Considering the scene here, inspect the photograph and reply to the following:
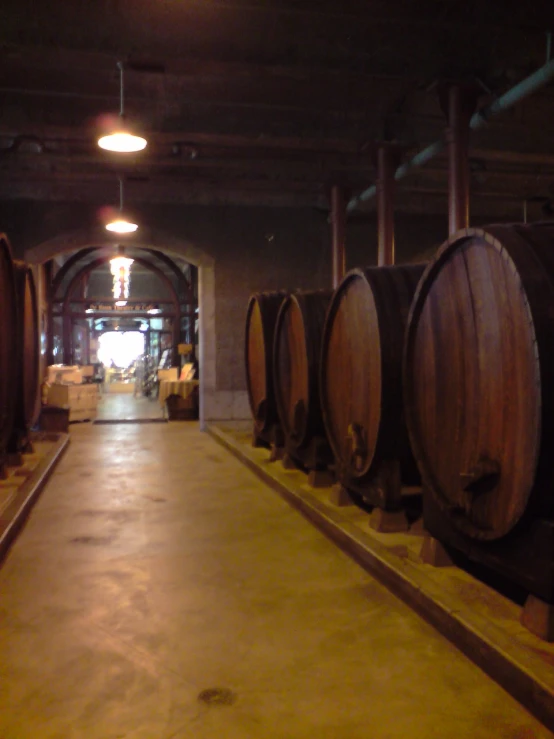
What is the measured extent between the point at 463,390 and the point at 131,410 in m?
11.9

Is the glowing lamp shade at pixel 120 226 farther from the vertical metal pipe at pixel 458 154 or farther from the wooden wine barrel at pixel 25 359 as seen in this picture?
the vertical metal pipe at pixel 458 154

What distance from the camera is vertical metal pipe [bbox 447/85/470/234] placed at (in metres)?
6.45

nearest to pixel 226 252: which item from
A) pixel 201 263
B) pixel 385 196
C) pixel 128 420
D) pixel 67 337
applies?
pixel 201 263

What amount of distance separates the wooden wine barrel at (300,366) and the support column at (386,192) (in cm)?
305

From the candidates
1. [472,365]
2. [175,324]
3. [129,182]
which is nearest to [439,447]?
[472,365]

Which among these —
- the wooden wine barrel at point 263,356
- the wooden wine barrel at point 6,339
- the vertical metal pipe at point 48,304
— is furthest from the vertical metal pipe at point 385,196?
the vertical metal pipe at point 48,304

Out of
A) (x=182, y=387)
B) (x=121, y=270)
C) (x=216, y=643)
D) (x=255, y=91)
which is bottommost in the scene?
(x=216, y=643)

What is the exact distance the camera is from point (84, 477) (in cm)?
646

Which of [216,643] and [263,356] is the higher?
[263,356]

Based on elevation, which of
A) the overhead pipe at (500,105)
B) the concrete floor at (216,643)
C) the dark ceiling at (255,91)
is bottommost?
the concrete floor at (216,643)

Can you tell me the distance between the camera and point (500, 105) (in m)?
6.28

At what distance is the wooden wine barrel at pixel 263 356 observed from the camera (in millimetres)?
6438

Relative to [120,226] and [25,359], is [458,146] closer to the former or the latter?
[25,359]

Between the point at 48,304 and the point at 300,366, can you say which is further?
the point at 48,304
